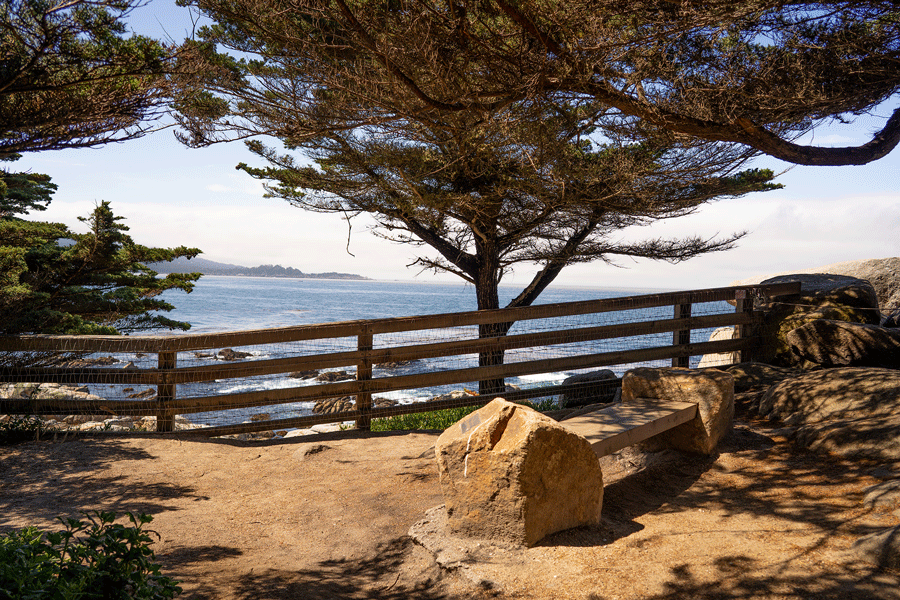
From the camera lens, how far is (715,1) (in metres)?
4.32

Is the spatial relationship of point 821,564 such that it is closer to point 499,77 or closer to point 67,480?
point 499,77

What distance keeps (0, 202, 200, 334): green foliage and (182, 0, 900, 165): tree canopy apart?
4.03 meters

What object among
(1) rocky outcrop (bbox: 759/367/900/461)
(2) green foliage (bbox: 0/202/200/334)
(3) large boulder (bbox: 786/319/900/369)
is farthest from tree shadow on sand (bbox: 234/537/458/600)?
(2) green foliage (bbox: 0/202/200/334)

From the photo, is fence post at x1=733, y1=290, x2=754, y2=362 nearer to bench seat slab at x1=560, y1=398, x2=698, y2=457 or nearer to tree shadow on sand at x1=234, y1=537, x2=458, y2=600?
bench seat slab at x1=560, y1=398, x2=698, y2=457

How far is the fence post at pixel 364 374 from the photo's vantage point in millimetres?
5555

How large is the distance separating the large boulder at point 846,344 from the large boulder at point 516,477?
4.17 m

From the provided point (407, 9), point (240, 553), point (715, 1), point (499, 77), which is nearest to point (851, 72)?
point (715, 1)

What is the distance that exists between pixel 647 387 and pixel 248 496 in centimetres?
336

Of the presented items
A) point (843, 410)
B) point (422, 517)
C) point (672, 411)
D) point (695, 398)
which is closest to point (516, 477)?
point (422, 517)

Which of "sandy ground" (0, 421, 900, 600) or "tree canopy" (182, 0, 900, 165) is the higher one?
"tree canopy" (182, 0, 900, 165)

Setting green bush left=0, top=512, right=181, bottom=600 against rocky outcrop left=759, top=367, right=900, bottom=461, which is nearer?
green bush left=0, top=512, right=181, bottom=600

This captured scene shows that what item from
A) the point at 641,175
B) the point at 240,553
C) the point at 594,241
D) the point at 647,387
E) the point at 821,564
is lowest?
the point at 240,553

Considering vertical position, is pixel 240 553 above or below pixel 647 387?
below

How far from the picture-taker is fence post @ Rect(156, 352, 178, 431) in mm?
5215
